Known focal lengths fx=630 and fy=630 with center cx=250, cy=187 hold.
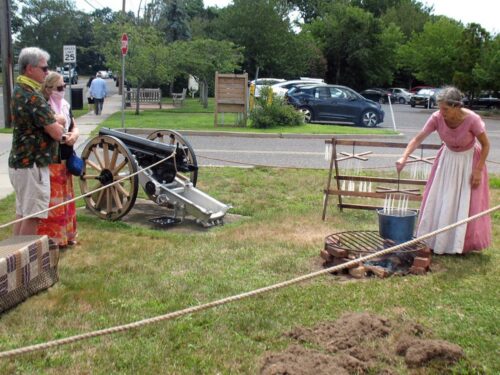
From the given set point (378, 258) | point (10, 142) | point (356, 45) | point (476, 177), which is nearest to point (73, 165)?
point (378, 258)

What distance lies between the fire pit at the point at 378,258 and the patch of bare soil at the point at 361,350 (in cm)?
113

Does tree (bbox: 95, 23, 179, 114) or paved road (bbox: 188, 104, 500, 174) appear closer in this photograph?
paved road (bbox: 188, 104, 500, 174)

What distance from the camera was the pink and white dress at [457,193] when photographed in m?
5.70

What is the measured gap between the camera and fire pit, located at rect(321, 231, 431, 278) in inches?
209

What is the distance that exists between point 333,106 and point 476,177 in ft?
54.2

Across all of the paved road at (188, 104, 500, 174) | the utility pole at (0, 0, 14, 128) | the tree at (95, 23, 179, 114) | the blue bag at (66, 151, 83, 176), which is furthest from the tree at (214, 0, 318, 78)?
the blue bag at (66, 151, 83, 176)

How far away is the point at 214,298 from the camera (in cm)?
474

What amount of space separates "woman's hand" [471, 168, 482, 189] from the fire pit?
28.5 inches

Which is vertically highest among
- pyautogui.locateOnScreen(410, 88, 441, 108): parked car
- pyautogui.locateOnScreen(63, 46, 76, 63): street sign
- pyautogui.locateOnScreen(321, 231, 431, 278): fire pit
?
pyautogui.locateOnScreen(63, 46, 76, 63): street sign

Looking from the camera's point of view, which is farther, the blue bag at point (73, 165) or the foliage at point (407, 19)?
the foliage at point (407, 19)

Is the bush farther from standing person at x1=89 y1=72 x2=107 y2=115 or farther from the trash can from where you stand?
the trash can

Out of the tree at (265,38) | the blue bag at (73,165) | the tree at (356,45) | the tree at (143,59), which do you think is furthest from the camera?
the tree at (356,45)

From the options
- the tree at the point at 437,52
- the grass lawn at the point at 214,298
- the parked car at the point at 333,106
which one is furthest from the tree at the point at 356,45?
the grass lawn at the point at 214,298

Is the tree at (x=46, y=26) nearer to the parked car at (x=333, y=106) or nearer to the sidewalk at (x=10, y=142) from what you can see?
the sidewalk at (x=10, y=142)
